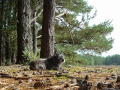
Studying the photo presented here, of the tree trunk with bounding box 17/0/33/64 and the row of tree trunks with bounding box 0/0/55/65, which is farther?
the tree trunk with bounding box 17/0/33/64

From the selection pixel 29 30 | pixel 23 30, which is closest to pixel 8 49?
pixel 29 30

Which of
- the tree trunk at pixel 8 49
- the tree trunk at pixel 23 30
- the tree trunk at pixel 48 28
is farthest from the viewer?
the tree trunk at pixel 8 49

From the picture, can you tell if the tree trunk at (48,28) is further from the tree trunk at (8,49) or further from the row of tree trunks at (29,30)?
the tree trunk at (8,49)

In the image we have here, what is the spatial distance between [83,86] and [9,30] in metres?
17.3

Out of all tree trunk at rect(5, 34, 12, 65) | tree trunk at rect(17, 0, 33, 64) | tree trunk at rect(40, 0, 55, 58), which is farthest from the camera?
tree trunk at rect(5, 34, 12, 65)

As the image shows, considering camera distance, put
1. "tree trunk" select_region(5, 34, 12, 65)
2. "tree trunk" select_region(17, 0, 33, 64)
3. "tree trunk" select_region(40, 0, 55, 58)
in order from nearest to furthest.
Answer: "tree trunk" select_region(40, 0, 55, 58) < "tree trunk" select_region(17, 0, 33, 64) < "tree trunk" select_region(5, 34, 12, 65)

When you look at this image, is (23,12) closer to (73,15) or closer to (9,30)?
(9,30)

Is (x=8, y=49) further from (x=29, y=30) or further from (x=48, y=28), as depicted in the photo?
(x=48, y=28)

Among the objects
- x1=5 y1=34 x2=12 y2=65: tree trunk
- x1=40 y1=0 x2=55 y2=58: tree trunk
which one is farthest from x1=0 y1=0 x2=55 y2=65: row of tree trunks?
x1=5 y1=34 x2=12 y2=65: tree trunk

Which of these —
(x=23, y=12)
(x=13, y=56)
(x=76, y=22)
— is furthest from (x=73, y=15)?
(x=23, y=12)

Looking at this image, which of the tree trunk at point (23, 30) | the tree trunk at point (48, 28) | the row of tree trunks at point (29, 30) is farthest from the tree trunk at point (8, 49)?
the tree trunk at point (48, 28)

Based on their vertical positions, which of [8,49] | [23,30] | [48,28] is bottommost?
[8,49]

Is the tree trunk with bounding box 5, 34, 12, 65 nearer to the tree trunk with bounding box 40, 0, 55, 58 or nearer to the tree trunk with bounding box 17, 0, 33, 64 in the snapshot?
the tree trunk with bounding box 17, 0, 33, 64

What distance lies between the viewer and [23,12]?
516 inches
